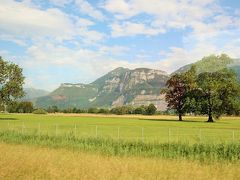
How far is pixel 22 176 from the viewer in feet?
50.9

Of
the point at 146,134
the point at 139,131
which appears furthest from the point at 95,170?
the point at 139,131

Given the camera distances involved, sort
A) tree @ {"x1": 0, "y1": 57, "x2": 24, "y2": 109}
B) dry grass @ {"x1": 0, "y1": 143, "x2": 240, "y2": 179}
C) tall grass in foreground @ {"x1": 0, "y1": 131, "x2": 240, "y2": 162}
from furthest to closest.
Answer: tree @ {"x1": 0, "y1": 57, "x2": 24, "y2": 109} → tall grass in foreground @ {"x1": 0, "y1": 131, "x2": 240, "y2": 162} → dry grass @ {"x1": 0, "y1": 143, "x2": 240, "y2": 179}

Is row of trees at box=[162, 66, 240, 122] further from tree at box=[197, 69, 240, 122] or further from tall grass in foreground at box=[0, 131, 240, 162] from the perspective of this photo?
tall grass in foreground at box=[0, 131, 240, 162]

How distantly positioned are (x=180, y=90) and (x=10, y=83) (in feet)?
174

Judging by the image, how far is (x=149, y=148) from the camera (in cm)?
3072

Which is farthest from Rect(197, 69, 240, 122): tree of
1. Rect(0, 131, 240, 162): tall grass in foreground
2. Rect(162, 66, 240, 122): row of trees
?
Rect(0, 131, 240, 162): tall grass in foreground

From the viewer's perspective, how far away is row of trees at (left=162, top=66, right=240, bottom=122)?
10700 cm

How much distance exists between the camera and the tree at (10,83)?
306ft

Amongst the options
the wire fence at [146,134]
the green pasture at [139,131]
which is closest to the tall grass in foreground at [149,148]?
the wire fence at [146,134]

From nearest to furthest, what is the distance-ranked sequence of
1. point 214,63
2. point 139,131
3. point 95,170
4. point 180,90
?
1. point 95,170
2. point 139,131
3. point 180,90
4. point 214,63

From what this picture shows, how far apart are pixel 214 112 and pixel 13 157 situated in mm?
94338

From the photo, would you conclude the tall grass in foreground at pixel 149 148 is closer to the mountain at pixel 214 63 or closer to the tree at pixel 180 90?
the tree at pixel 180 90

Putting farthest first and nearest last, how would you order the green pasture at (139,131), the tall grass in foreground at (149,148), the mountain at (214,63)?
the mountain at (214,63)
the green pasture at (139,131)
the tall grass in foreground at (149,148)

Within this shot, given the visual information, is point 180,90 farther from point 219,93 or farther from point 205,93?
point 219,93
